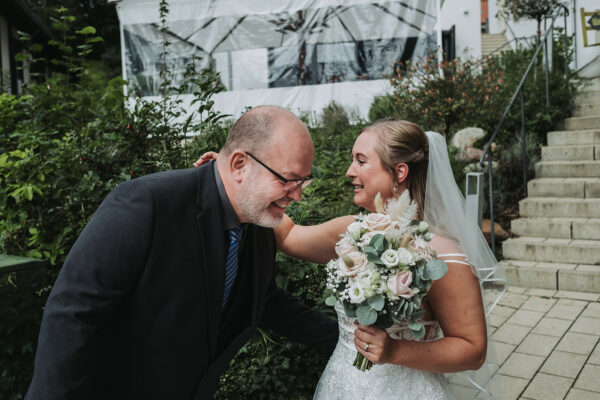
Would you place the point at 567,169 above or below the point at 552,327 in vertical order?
above

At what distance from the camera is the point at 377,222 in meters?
1.81

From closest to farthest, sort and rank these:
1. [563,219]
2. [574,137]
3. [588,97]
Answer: [563,219] < [574,137] < [588,97]

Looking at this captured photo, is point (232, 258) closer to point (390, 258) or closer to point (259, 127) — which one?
point (259, 127)

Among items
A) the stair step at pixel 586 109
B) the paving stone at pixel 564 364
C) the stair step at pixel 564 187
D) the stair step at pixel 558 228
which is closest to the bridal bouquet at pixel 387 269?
the paving stone at pixel 564 364

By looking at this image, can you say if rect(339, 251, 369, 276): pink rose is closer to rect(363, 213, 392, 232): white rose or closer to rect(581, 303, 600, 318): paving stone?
rect(363, 213, 392, 232): white rose

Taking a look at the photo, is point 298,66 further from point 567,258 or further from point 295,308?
point 295,308

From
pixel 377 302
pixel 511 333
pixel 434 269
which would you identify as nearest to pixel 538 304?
pixel 511 333

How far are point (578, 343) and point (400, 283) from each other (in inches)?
147

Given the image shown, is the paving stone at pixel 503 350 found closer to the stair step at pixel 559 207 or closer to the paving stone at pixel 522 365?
the paving stone at pixel 522 365

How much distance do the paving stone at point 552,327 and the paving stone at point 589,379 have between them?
70 centimetres

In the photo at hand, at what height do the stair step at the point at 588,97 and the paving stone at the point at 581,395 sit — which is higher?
the stair step at the point at 588,97

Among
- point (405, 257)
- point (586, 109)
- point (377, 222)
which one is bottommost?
point (405, 257)

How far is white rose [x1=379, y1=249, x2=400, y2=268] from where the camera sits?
65.6 inches

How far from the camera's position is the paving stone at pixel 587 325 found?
15.6 ft
